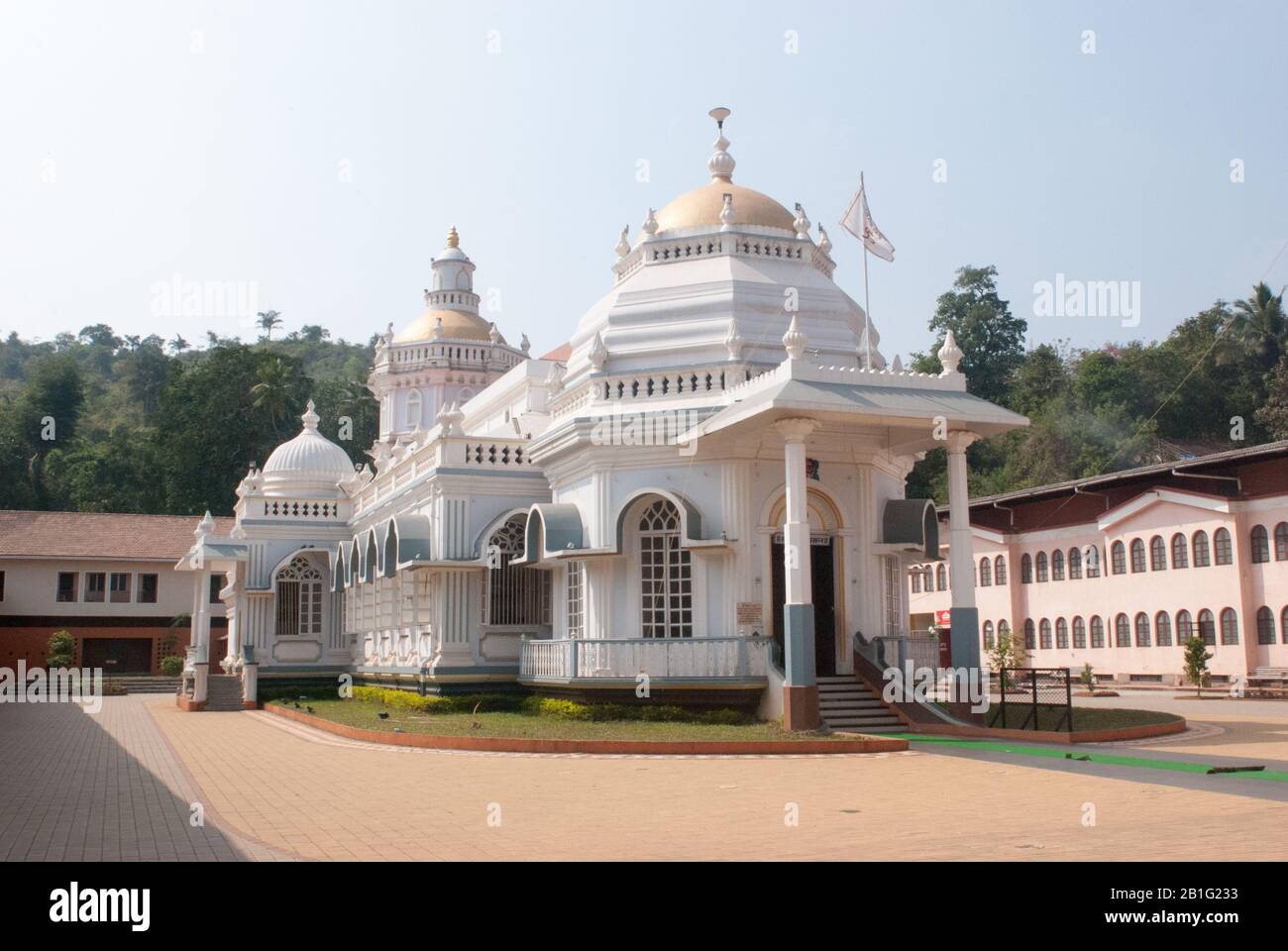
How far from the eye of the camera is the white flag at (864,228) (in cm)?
2125

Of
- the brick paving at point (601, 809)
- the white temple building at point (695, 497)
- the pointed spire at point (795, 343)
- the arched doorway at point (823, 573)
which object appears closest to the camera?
the brick paving at point (601, 809)

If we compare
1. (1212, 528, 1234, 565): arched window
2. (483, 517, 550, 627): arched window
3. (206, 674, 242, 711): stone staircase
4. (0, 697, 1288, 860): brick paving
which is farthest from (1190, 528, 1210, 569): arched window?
(206, 674, 242, 711): stone staircase

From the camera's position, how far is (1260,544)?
34250 mm

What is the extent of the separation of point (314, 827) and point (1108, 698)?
88.4 ft

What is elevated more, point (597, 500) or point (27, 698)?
point (597, 500)

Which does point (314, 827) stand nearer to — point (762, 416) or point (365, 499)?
point (762, 416)

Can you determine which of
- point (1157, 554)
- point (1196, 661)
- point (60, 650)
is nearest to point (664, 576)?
point (1196, 661)

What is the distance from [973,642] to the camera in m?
18.8

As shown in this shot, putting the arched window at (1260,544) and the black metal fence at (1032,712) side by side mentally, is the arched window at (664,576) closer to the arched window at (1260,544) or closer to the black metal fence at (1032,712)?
the black metal fence at (1032,712)

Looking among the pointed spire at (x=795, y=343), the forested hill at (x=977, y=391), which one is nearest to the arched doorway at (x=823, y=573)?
the pointed spire at (x=795, y=343)

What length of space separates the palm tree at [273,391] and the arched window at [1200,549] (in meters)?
46.2

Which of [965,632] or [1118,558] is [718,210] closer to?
[965,632]

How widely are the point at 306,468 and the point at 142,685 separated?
1295 centimetres
